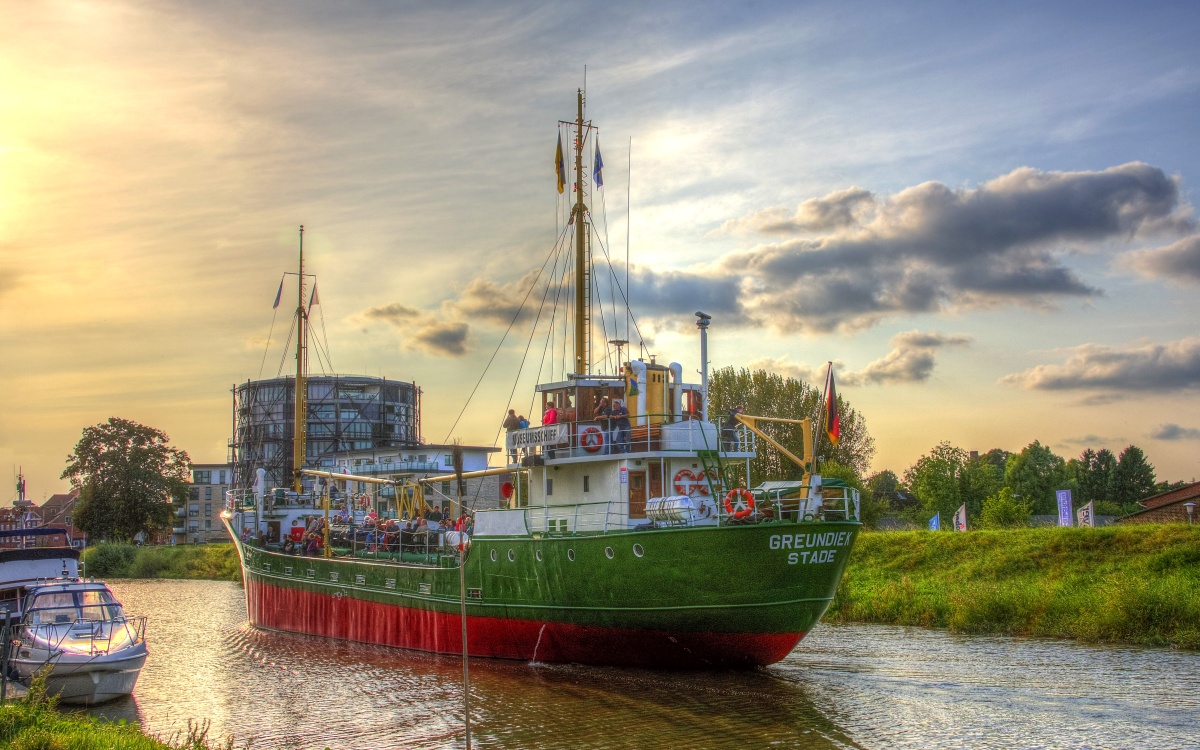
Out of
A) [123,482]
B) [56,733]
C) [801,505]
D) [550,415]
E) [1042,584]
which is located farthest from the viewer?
[123,482]

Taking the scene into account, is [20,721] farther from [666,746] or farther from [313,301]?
[313,301]

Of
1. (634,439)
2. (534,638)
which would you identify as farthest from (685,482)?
(534,638)

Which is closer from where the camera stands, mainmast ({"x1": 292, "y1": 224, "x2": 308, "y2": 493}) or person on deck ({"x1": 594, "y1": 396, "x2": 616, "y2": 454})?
person on deck ({"x1": 594, "y1": 396, "x2": 616, "y2": 454})

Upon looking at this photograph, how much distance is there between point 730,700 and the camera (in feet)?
69.7

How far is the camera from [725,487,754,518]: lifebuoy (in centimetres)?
2291

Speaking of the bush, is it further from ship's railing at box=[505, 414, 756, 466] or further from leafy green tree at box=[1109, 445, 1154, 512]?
leafy green tree at box=[1109, 445, 1154, 512]

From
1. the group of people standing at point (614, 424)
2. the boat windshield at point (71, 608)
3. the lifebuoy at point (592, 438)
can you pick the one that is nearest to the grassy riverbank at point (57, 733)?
the boat windshield at point (71, 608)

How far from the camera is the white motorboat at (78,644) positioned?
72.6ft

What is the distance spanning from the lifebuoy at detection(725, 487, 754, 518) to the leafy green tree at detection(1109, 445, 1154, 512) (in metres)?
80.5

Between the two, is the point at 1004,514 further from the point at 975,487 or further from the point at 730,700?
the point at 730,700

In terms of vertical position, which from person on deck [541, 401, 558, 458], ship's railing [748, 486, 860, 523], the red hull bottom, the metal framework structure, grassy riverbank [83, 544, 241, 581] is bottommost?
grassy riverbank [83, 544, 241, 581]

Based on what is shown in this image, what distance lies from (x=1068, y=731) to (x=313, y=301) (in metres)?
41.8

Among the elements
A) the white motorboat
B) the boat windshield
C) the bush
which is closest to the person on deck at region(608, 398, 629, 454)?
the white motorboat

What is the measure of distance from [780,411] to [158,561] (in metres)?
46.7
